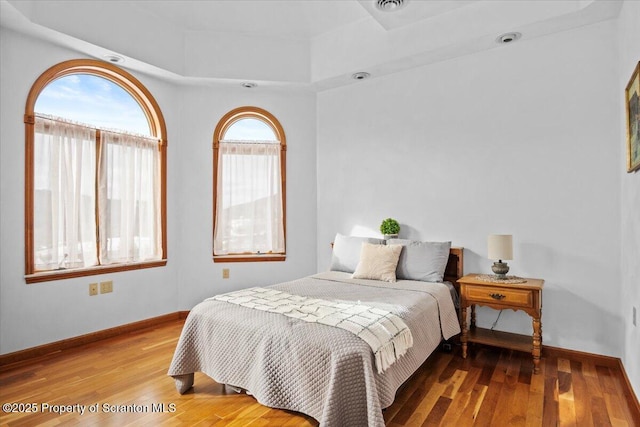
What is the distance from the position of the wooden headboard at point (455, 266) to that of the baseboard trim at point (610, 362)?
0.87 meters

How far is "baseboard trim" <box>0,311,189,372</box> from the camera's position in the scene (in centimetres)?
292

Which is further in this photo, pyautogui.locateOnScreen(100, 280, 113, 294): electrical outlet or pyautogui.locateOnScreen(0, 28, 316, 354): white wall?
pyautogui.locateOnScreen(100, 280, 113, 294): electrical outlet

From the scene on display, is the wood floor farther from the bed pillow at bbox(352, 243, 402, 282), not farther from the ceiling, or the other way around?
the ceiling

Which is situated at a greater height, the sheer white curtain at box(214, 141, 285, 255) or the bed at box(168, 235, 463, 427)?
the sheer white curtain at box(214, 141, 285, 255)

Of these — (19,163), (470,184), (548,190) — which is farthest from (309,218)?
(19,163)

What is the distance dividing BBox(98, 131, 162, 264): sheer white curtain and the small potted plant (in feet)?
8.05

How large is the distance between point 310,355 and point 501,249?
1.90 metres

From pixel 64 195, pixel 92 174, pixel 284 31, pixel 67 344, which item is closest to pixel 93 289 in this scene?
pixel 67 344

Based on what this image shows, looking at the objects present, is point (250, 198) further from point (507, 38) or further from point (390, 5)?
point (507, 38)

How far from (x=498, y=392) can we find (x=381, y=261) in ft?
4.28

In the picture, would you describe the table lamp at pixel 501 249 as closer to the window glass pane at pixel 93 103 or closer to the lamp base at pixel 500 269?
the lamp base at pixel 500 269

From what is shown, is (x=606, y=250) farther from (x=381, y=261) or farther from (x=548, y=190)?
Result: (x=381, y=261)

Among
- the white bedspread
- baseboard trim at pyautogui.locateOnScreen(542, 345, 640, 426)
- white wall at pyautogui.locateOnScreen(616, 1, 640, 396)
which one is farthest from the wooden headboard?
the white bedspread

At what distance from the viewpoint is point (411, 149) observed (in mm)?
3834
